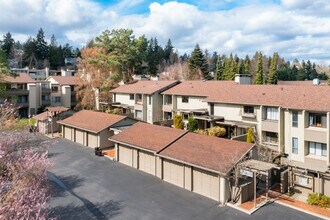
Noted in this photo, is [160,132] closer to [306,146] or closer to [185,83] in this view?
[306,146]

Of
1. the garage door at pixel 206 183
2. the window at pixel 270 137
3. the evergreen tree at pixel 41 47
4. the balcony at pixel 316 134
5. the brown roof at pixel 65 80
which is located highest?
the evergreen tree at pixel 41 47

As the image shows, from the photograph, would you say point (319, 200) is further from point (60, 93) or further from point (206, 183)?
point (60, 93)

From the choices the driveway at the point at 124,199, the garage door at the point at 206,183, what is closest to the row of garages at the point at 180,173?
the garage door at the point at 206,183

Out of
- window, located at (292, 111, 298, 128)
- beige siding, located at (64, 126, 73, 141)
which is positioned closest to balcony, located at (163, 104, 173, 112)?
beige siding, located at (64, 126, 73, 141)

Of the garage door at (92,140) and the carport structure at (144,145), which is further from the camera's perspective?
the garage door at (92,140)

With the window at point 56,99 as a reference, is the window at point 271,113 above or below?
below

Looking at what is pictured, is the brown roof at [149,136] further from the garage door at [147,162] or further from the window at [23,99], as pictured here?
the window at [23,99]

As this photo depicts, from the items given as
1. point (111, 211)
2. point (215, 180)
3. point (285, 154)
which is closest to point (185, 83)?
point (285, 154)

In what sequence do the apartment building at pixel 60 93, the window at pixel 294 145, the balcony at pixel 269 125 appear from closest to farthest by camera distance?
the window at pixel 294 145
the balcony at pixel 269 125
the apartment building at pixel 60 93
